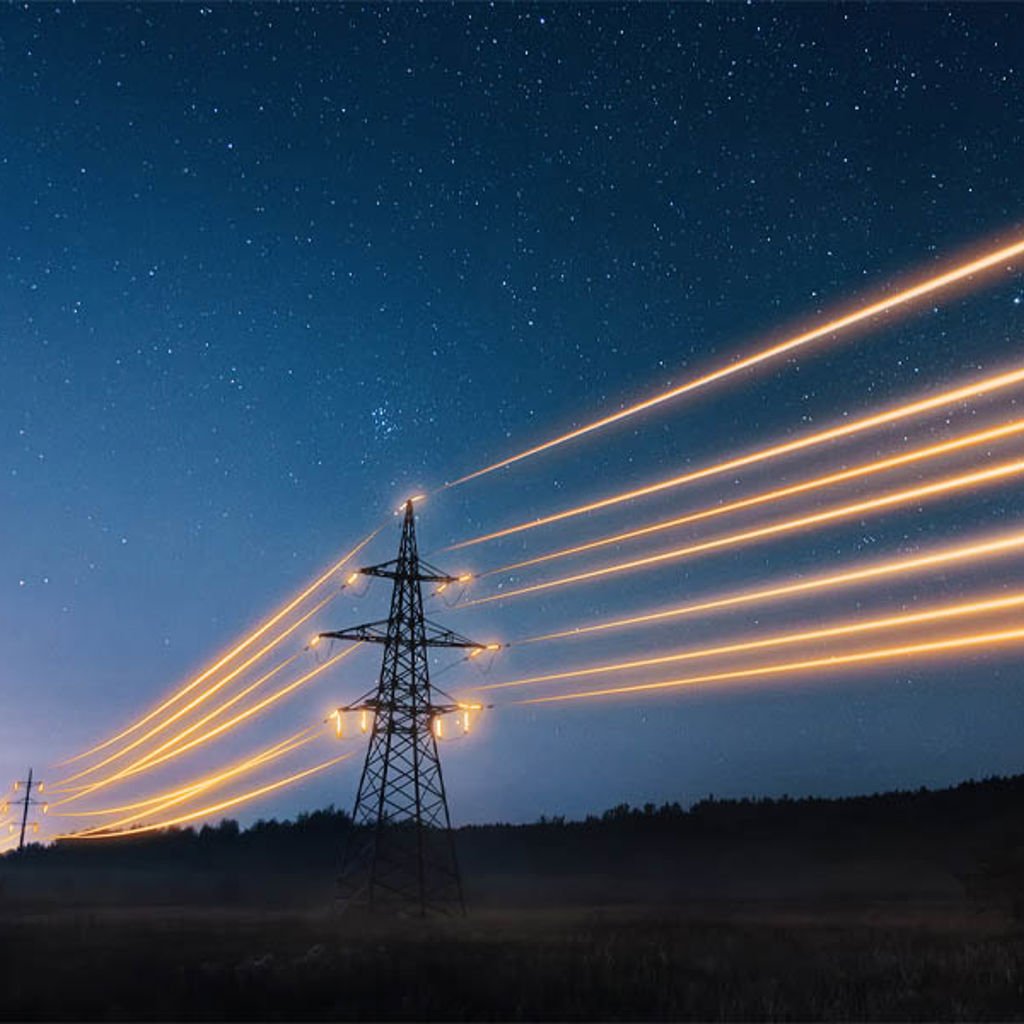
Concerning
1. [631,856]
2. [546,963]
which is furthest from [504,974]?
[631,856]

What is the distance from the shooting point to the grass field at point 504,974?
18.2 meters

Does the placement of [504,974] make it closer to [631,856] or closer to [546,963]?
[546,963]

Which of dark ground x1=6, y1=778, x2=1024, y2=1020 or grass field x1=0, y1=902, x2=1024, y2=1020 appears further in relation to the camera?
dark ground x1=6, y1=778, x2=1024, y2=1020

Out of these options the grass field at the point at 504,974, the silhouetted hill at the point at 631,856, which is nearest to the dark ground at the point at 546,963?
the grass field at the point at 504,974

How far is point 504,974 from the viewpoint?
832 inches

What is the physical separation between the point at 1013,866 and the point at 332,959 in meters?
23.6

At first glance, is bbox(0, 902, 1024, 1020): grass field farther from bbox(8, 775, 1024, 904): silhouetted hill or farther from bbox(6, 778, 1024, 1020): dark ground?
bbox(8, 775, 1024, 904): silhouetted hill

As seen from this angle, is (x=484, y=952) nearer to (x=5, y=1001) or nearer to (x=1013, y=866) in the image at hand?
(x=5, y=1001)

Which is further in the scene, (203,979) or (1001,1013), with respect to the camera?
(203,979)

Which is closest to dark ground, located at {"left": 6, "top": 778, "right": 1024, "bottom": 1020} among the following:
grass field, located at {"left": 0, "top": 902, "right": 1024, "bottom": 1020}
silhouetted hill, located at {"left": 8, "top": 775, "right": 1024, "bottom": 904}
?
grass field, located at {"left": 0, "top": 902, "right": 1024, "bottom": 1020}

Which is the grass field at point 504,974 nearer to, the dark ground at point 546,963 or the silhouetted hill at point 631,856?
the dark ground at point 546,963

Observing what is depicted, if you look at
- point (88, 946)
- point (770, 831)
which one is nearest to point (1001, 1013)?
point (88, 946)

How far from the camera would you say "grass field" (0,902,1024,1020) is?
59.8 feet

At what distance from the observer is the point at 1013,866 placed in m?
34.7
